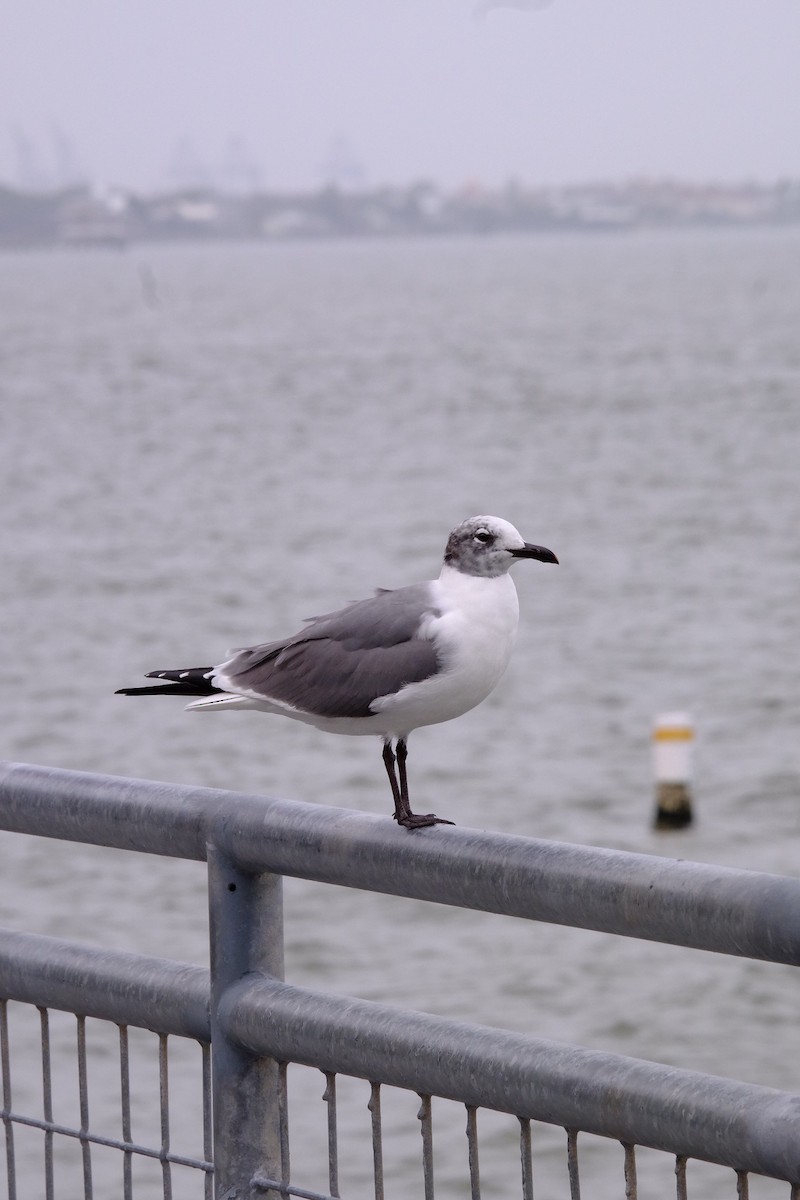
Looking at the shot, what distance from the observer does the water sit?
45.8ft

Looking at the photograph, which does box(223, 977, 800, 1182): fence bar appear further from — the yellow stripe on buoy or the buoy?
the buoy

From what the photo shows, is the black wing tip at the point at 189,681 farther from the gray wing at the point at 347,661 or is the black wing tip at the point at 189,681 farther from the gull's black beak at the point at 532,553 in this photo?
the gull's black beak at the point at 532,553

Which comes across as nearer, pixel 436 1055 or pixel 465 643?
pixel 436 1055

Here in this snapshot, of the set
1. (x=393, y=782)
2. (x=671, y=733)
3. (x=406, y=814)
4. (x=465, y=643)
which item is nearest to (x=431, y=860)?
(x=406, y=814)

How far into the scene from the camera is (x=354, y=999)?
2521 mm

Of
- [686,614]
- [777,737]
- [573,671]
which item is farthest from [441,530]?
[777,737]

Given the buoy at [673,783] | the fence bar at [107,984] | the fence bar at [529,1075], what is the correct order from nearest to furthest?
the fence bar at [529,1075]
the fence bar at [107,984]
the buoy at [673,783]

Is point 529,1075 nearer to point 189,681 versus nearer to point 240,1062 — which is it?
point 240,1062

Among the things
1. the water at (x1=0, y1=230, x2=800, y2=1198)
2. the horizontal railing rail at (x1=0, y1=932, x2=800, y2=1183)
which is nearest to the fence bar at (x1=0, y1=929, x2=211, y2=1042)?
the horizontal railing rail at (x1=0, y1=932, x2=800, y2=1183)

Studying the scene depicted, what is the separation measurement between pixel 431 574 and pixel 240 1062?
88.1 feet

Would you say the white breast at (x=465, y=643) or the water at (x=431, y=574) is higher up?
the white breast at (x=465, y=643)

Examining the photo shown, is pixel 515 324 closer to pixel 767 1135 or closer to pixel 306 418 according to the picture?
pixel 306 418

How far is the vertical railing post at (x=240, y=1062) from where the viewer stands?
2.61 m

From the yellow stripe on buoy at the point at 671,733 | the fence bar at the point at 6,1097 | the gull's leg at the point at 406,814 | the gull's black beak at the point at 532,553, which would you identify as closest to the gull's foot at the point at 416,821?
the gull's leg at the point at 406,814
